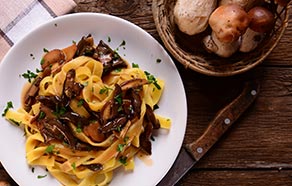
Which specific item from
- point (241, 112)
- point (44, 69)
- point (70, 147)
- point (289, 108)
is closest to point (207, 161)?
point (241, 112)

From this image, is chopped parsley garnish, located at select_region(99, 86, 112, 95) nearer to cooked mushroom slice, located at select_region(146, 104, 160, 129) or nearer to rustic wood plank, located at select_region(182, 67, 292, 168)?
cooked mushroom slice, located at select_region(146, 104, 160, 129)

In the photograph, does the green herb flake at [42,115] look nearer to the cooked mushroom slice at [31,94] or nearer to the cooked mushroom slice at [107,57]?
the cooked mushroom slice at [31,94]

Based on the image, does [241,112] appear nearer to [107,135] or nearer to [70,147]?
[107,135]

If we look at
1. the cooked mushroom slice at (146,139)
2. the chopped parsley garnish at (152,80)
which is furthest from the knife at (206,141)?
the chopped parsley garnish at (152,80)

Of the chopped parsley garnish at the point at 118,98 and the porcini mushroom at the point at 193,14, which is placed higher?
the porcini mushroom at the point at 193,14

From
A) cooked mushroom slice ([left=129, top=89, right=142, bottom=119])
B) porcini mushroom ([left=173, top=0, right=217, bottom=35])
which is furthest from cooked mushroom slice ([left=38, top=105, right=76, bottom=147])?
porcini mushroom ([left=173, top=0, right=217, bottom=35])

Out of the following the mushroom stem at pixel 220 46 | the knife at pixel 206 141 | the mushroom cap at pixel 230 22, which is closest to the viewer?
the mushroom cap at pixel 230 22
